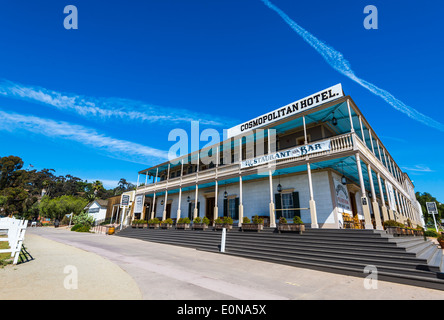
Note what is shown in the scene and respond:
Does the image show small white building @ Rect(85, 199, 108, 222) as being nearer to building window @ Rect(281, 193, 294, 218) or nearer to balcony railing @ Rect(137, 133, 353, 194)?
balcony railing @ Rect(137, 133, 353, 194)

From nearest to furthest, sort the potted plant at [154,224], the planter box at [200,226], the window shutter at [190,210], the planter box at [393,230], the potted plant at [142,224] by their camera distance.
A: 1. the planter box at [393,230]
2. the planter box at [200,226]
3. the potted plant at [154,224]
4. the potted plant at [142,224]
5. the window shutter at [190,210]

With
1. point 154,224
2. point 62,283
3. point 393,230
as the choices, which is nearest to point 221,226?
point 154,224

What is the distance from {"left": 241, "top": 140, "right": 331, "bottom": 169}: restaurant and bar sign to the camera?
474 inches

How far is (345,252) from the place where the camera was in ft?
25.5

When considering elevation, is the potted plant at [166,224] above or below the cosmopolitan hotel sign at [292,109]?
below

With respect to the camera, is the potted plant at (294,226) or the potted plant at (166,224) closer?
the potted plant at (294,226)

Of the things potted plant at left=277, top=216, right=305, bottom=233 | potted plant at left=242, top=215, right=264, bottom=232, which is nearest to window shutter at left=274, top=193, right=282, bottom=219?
potted plant at left=242, top=215, right=264, bottom=232

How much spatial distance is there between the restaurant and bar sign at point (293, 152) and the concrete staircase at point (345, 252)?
15.1 feet

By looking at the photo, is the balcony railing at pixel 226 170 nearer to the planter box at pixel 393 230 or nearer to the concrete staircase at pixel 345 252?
the planter box at pixel 393 230

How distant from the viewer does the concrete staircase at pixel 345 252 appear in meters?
6.02

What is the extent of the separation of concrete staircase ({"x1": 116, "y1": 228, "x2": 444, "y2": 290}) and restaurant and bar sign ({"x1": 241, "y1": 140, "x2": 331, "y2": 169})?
15.1ft

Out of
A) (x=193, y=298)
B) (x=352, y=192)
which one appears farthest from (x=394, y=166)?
(x=193, y=298)

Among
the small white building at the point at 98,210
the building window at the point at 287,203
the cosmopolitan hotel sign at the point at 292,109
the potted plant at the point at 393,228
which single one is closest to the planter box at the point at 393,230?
the potted plant at the point at 393,228

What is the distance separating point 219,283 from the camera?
517cm
